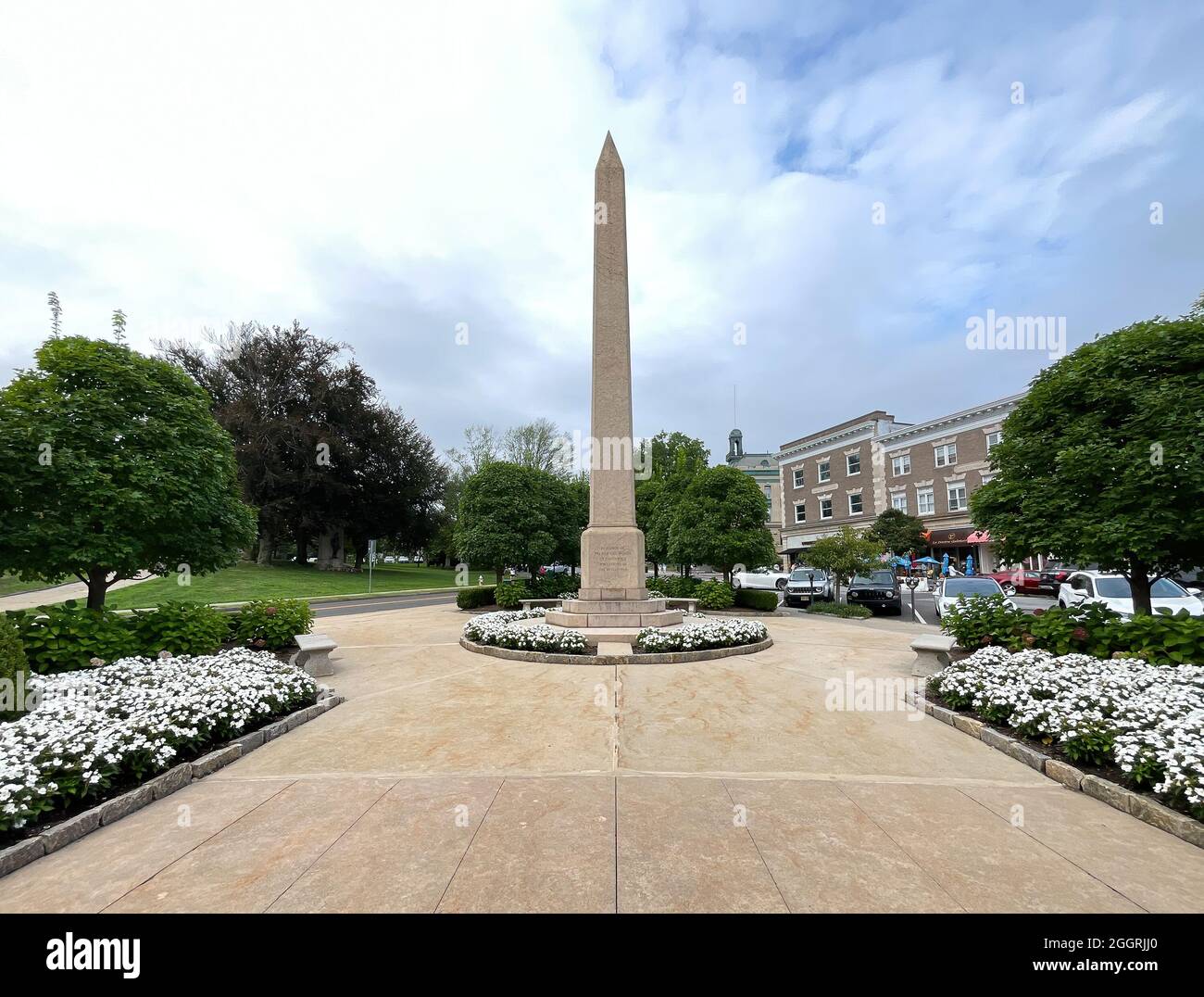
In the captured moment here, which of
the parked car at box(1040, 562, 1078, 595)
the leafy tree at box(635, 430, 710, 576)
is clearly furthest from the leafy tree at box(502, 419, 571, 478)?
the parked car at box(1040, 562, 1078, 595)

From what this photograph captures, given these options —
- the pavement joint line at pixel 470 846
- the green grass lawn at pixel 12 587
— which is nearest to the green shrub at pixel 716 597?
the pavement joint line at pixel 470 846

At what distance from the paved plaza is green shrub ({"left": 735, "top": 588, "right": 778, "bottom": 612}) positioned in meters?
13.3

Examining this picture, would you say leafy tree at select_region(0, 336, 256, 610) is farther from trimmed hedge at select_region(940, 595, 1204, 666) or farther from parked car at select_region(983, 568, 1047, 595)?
parked car at select_region(983, 568, 1047, 595)

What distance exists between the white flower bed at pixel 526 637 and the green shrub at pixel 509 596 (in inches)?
325

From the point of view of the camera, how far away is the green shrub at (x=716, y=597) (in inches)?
770

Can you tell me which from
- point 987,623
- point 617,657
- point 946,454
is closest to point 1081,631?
point 987,623

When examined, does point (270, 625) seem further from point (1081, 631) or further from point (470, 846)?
point (1081, 631)

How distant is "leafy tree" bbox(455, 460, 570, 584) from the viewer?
2155cm

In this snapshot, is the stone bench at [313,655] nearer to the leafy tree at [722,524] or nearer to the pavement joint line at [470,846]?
the pavement joint line at [470,846]

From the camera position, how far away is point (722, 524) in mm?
20641

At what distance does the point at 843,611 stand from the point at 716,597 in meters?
4.66

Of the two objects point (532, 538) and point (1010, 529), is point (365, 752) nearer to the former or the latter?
point (1010, 529)
